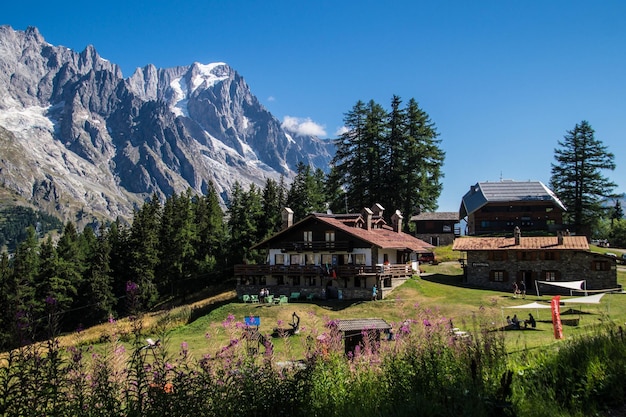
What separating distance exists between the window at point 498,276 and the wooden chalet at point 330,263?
7709 mm

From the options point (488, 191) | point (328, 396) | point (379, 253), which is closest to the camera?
point (328, 396)

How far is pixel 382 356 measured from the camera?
9906 millimetres

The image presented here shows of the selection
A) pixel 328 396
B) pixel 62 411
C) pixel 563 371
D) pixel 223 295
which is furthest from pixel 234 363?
pixel 223 295

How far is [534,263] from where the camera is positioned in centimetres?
4762

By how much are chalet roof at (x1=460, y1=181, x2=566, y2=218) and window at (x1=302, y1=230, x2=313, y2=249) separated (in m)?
39.6

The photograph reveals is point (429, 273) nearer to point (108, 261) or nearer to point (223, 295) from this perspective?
point (223, 295)

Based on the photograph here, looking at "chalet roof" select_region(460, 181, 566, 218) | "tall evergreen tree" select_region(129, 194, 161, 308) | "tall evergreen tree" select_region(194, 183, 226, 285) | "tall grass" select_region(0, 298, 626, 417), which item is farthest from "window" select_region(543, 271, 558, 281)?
"tall evergreen tree" select_region(129, 194, 161, 308)

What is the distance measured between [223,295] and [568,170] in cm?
5409

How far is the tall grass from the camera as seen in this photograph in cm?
730

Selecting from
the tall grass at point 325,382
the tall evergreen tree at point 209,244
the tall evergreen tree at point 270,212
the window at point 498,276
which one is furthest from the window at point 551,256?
the tall evergreen tree at point 209,244

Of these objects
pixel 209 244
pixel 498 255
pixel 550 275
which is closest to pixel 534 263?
pixel 550 275

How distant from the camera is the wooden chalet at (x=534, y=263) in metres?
45.7

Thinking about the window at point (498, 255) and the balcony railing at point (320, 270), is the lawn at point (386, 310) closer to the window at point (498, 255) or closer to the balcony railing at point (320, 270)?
the balcony railing at point (320, 270)

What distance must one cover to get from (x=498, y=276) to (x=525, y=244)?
166 inches
